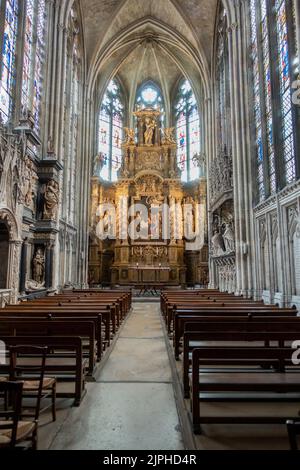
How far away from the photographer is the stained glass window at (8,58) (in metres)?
12.2

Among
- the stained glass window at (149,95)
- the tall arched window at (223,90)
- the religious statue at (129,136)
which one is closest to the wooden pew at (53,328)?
the tall arched window at (223,90)

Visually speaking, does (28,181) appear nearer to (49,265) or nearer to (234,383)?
(49,265)

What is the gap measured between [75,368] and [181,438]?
1652mm

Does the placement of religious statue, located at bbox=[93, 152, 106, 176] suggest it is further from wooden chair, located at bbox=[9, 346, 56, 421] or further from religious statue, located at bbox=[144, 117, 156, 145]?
wooden chair, located at bbox=[9, 346, 56, 421]

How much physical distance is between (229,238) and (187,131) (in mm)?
17427

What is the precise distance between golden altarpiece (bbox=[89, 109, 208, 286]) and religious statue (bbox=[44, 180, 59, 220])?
1166 cm

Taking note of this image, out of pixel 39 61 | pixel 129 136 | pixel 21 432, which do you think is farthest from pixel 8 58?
pixel 129 136

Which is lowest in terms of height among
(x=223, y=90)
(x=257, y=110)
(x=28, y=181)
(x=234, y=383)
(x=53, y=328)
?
(x=234, y=383)

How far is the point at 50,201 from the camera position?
14359 mm

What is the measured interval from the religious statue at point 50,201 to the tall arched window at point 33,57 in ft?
11.0

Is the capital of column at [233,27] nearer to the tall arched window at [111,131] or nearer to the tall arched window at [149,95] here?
the tall arched window at [111,131]

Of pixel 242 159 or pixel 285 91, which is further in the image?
pixel 242 159

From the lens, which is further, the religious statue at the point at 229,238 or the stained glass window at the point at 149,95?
the stained glass window at the point at 149,95
